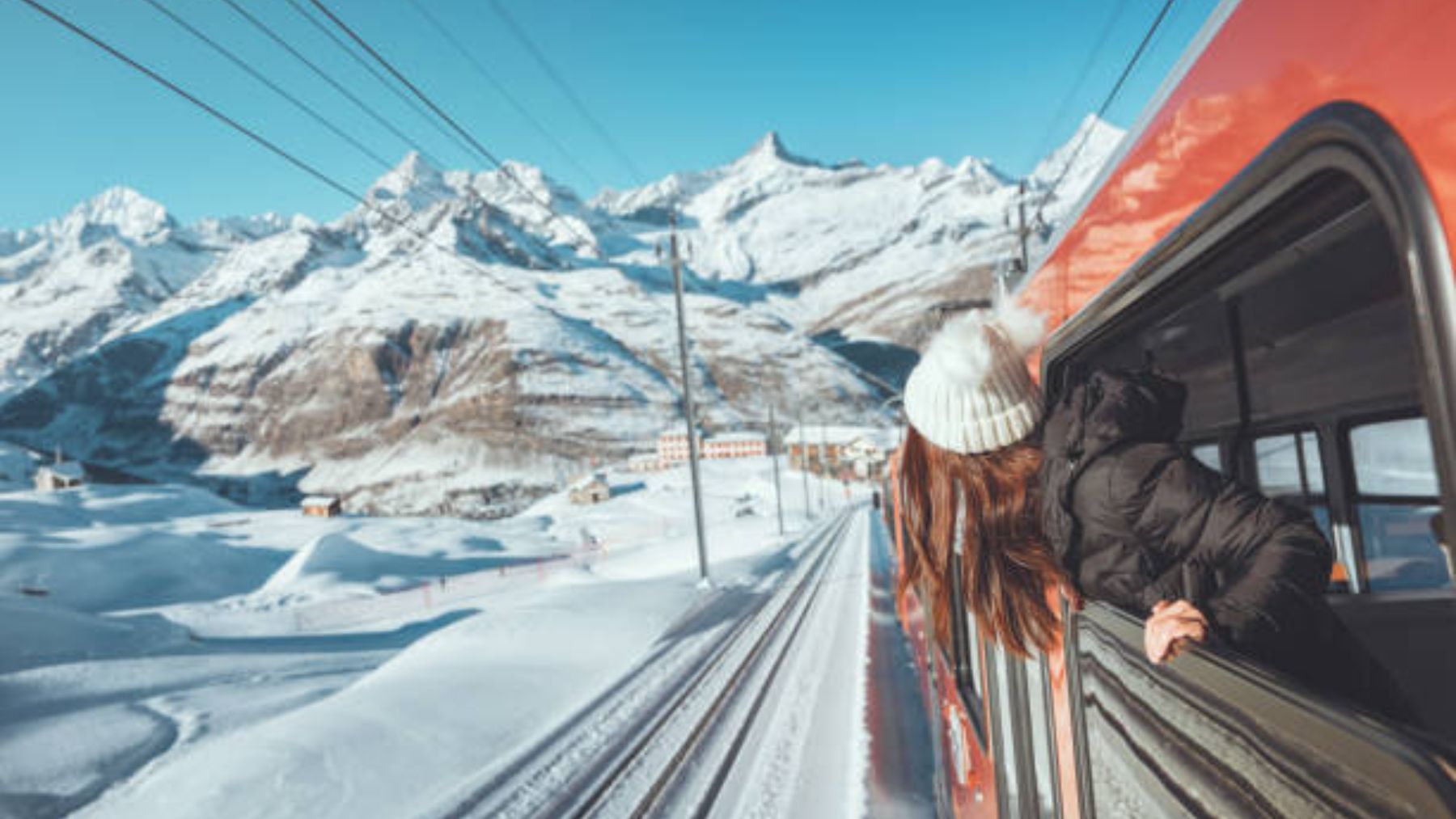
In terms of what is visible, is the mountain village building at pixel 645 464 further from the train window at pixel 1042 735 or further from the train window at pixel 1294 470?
the train window at pixel 1042 735

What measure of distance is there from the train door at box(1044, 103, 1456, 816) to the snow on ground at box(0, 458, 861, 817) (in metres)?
6.42

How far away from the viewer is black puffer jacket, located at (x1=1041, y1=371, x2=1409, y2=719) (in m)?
1.15

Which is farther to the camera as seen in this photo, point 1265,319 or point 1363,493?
point 1363,493

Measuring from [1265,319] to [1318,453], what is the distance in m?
1.47

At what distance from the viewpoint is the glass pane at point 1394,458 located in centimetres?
357

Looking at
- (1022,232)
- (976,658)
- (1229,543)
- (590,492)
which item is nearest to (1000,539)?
(1229,543)

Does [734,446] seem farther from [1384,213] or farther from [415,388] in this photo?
[1384,213]

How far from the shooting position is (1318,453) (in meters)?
4.04

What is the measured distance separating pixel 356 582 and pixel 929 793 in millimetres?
31875

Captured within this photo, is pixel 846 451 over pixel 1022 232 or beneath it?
beneath

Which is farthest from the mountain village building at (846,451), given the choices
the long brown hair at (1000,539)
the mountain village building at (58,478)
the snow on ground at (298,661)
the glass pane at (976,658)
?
the mountain village building at (58,478)

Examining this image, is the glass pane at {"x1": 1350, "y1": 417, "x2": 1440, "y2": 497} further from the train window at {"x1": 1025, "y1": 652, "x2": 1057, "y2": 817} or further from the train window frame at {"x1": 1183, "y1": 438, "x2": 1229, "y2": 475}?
the train window at {"x1": 1025, "y1": 652, "x2": 1057, "y2": 817}

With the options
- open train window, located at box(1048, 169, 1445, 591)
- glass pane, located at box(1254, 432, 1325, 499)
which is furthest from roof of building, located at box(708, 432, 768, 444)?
Result: glass pane, located at box(1254, 432, 1325, 499)

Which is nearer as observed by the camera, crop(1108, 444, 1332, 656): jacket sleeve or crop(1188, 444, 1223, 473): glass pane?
crop(1108, 444, 1332, 656): jacket sleeve
